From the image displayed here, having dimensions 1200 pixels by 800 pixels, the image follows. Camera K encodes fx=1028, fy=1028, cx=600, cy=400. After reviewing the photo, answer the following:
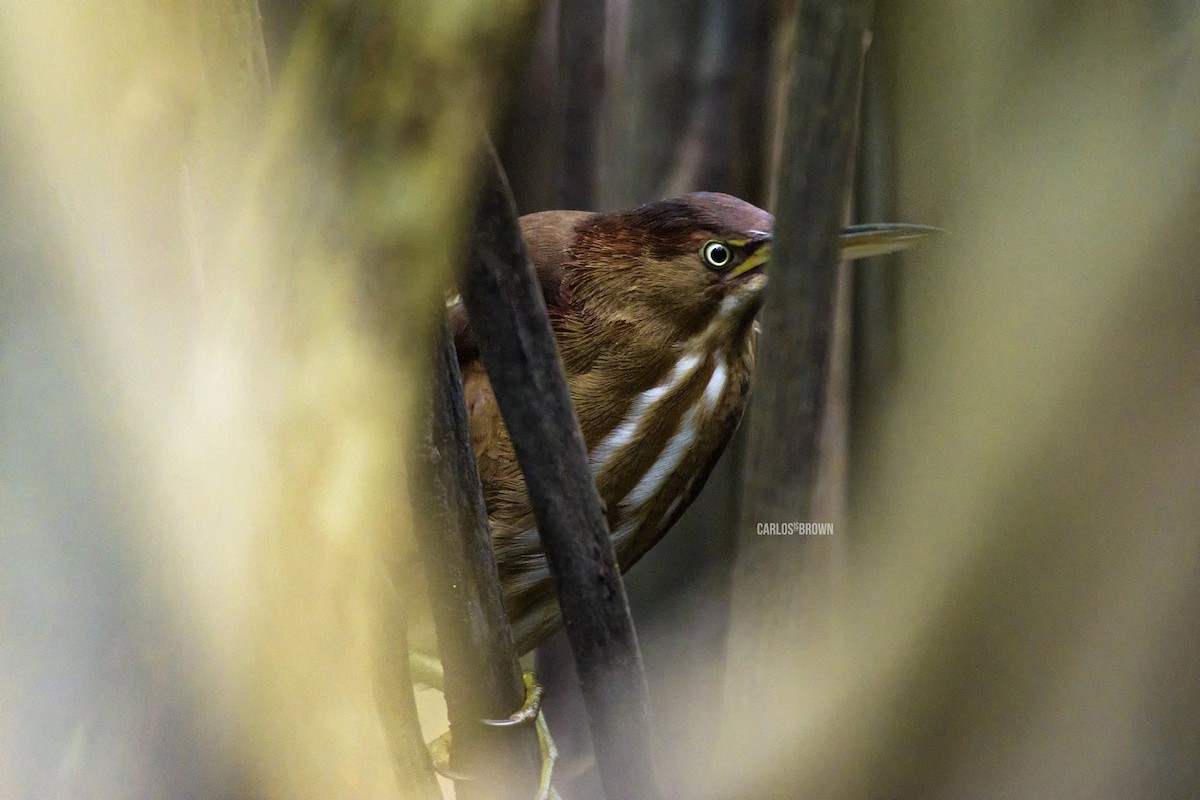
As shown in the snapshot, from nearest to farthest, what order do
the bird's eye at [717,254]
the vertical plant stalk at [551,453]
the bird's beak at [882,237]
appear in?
the vertical plant stalk at [551,453]
the bird's beak at [882,237]
the bird's eye at [717,254]

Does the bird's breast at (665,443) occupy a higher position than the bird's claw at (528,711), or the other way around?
the bird's breast at (665,443)

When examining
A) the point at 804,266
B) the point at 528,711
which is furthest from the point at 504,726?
the point at 804,266

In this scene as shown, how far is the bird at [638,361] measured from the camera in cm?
51

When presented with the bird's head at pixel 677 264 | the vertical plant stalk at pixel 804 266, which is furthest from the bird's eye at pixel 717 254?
the vertical plant stalk at pixel 804 266

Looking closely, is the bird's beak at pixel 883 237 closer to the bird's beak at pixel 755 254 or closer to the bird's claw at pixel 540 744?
the bird's beak at pixel 755 254

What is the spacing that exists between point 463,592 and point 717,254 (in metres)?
0.24

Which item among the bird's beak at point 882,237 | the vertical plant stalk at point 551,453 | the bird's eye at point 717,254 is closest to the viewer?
the vertical plant stalk at point 551,453

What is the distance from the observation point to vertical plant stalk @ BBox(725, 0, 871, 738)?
1.07ft

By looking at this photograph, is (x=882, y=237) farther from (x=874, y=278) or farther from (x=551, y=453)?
(x=551, y=453)

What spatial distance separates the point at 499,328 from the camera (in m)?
0.28

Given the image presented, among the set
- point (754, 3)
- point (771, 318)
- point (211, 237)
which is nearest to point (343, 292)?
point (211, 237)

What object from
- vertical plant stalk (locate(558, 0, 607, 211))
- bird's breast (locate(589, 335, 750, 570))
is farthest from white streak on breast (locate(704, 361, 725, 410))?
vertical plant stalk (locate(558, 0, 607, 211))

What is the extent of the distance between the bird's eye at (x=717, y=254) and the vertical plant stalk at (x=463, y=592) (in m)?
0.22

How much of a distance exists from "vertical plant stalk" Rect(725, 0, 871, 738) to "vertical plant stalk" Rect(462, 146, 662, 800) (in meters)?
0.07
